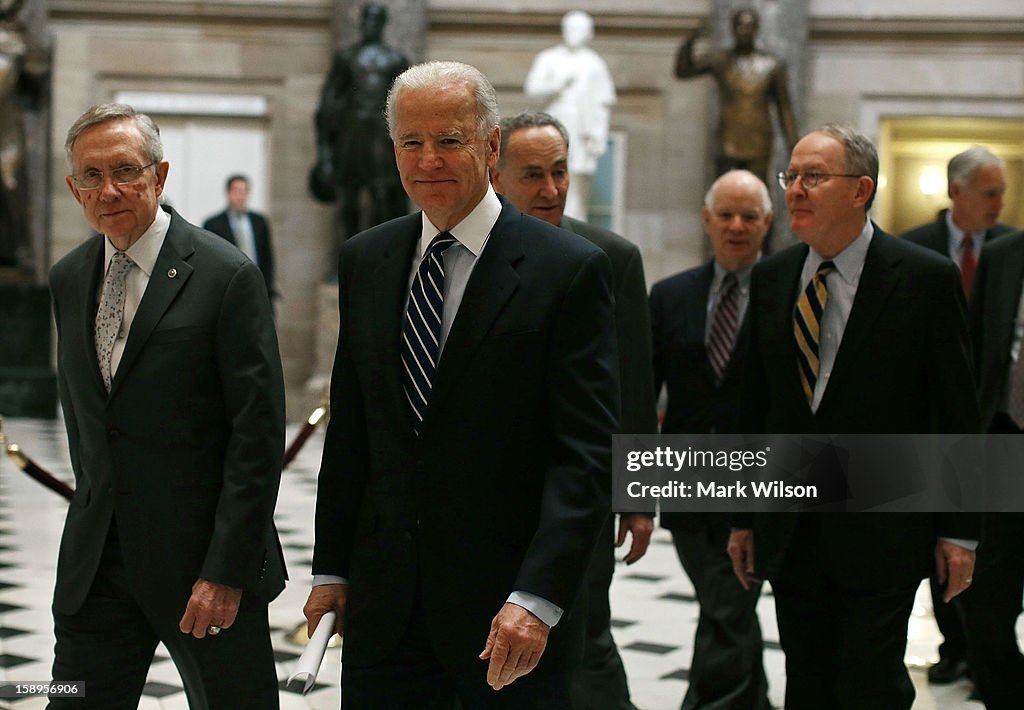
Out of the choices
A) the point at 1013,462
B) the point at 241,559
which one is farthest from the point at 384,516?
the point at 1013,462

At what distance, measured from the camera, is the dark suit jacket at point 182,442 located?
3.31 metres

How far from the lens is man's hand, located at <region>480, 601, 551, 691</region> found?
2604 mm

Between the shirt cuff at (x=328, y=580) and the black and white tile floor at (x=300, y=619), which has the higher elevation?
the shirt cuff at (x=328, y=580)

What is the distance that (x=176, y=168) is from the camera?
16.5 metres

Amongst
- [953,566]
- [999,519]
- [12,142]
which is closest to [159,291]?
[953,566]

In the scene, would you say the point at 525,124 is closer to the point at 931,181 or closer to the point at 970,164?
the point at 970,164

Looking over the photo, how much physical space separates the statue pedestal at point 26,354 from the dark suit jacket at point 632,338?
1128 cm

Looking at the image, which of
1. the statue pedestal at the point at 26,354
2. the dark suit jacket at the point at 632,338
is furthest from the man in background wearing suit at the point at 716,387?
the statue pedestal at the point at 26,354

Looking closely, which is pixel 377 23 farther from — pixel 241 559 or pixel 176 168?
pixel 241 559

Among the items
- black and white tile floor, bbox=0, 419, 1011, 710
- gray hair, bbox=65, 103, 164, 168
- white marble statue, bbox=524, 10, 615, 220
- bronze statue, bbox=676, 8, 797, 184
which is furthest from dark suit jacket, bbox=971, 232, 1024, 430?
bronze statue, bbox=676, 8, 797, 184

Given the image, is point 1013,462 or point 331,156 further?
point 331,156

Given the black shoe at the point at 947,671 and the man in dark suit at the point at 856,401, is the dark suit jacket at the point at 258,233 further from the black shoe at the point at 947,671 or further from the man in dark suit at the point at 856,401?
the man in dark suit at the point at 856,401

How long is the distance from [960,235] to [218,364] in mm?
3969

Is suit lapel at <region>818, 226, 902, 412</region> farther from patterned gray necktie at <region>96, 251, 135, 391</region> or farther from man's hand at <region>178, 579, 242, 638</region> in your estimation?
patterned gray necktie at <region>96, 251, 135, 391</region>
